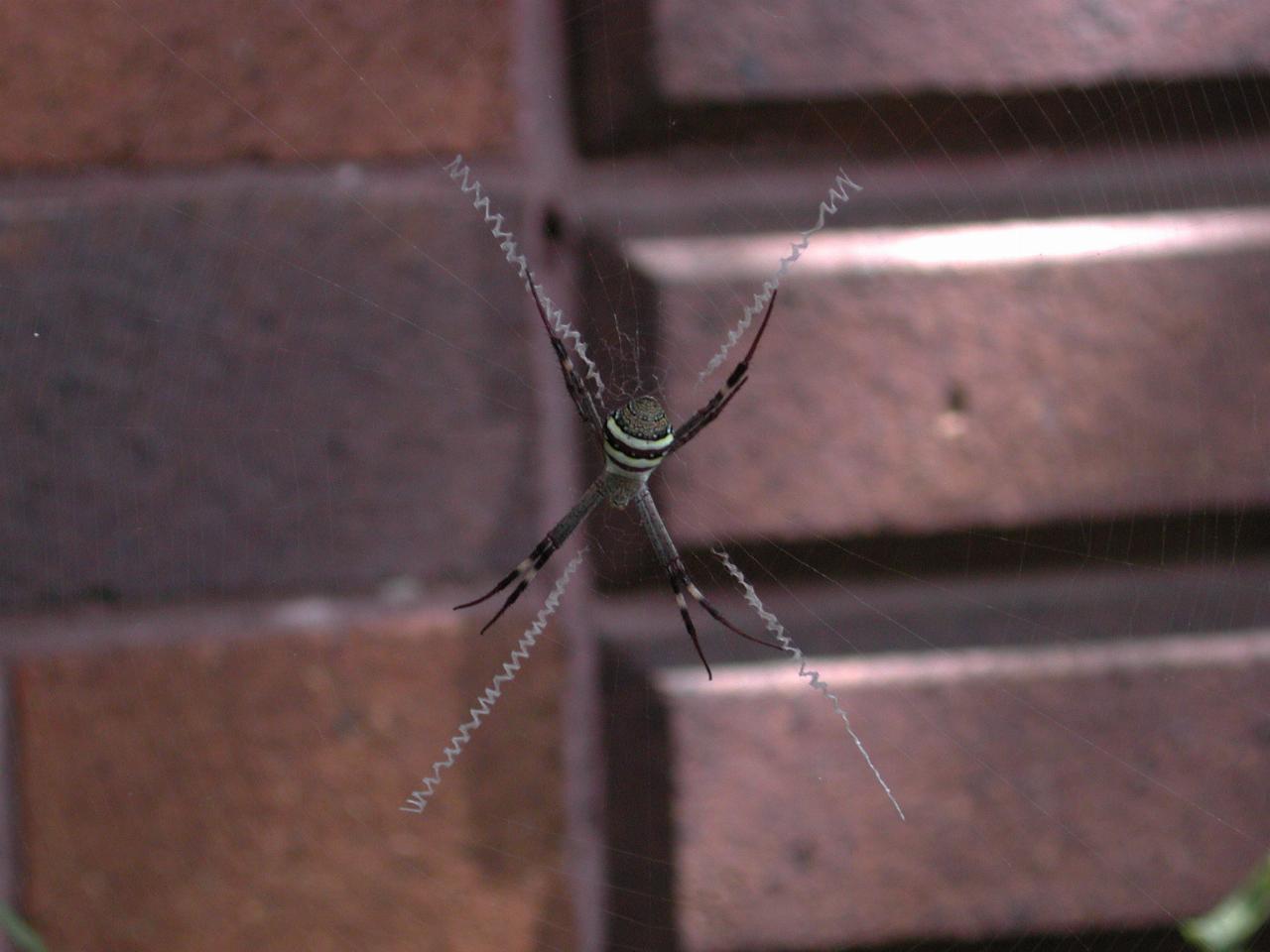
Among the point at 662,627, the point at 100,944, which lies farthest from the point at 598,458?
the point at 100,944

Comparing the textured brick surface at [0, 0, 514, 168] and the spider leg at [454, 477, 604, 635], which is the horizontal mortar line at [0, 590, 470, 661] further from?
the textured brick surface at [0, 0, 514, 168]

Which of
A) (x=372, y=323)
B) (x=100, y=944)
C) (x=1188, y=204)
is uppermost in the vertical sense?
(x=1188, y=204)

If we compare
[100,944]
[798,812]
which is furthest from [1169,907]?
[100,944]

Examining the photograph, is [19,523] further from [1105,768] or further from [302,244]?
A: [1105,768]

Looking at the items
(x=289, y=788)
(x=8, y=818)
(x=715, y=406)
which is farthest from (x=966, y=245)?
(x=8, y=818)

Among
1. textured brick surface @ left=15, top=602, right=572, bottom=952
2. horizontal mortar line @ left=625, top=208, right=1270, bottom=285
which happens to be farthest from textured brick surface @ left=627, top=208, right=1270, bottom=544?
textured brick surface @ left=15, top=602, right=572, bottom=952

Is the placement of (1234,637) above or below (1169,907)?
above
